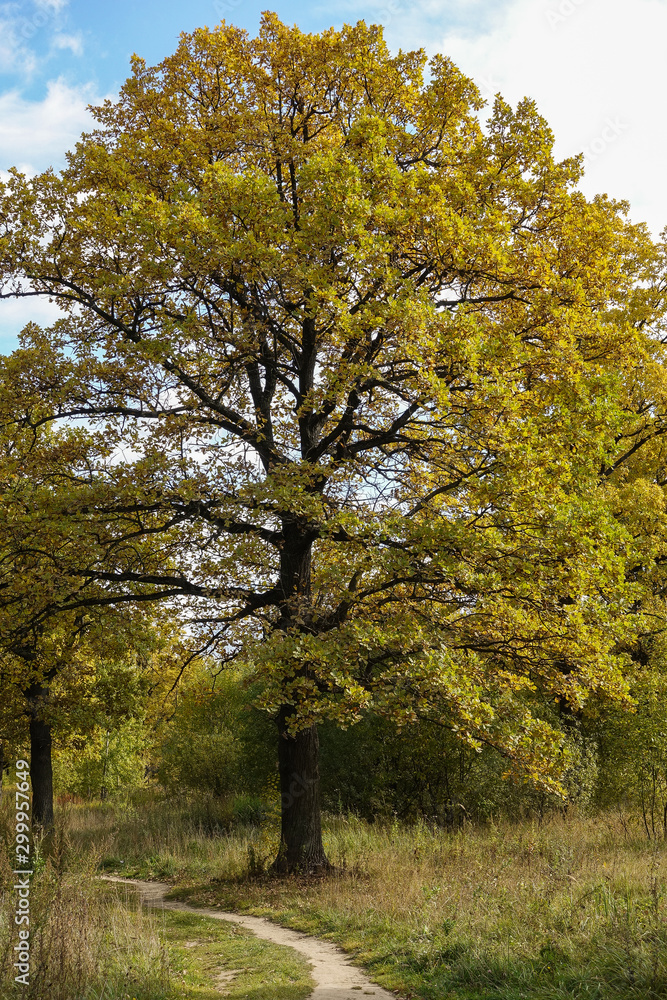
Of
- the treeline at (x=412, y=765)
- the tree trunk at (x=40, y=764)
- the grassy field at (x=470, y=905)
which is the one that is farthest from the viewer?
the tree trunk at (x=40, y=764)

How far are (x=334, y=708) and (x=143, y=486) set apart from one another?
3724mm

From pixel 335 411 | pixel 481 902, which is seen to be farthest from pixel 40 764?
pixel 481 902

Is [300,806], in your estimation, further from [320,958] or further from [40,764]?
[40,764]

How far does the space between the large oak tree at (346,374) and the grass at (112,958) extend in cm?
271

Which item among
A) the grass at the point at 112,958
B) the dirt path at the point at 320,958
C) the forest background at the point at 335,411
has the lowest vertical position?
the dirt path at the point at 320,958

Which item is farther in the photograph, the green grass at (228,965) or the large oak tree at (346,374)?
the large oak tree at (346,374)

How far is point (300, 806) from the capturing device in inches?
445

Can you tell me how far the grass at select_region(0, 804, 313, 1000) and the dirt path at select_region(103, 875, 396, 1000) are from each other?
17cm

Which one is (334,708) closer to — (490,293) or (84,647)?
(490,293)

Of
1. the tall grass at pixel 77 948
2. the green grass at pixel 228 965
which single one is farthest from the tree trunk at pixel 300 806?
the tall grass at pixel 77 948

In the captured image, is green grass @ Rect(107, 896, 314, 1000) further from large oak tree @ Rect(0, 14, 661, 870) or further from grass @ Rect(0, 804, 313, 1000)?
large oak tree @ Rect(0, 14, 661, 870)

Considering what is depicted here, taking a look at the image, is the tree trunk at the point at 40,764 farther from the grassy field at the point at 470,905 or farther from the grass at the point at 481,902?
the grassy field at the point at 470,905

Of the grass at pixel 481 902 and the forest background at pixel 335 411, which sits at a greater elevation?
the forest background at pixel 335 411

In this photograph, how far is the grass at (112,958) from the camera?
571 cm
